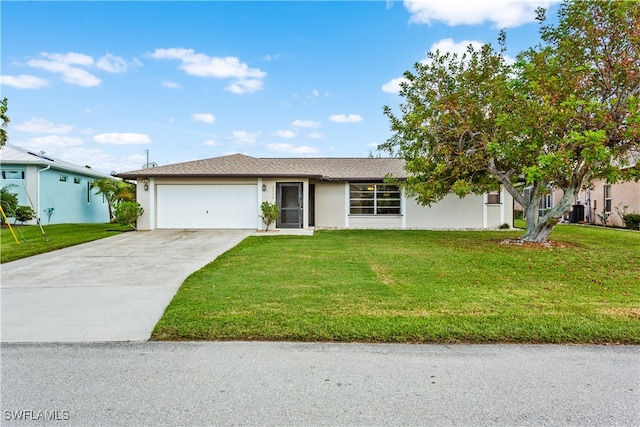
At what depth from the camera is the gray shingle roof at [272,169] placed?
610 inches

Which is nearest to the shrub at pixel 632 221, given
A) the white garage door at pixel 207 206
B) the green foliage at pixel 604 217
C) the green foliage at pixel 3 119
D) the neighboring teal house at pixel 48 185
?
the green foliage at pixel 604 217

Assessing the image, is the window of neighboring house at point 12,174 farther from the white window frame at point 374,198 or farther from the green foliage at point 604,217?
the green foliage at point 604,217

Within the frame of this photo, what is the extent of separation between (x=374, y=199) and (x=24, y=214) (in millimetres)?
16547

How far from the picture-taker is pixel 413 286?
6051 mm

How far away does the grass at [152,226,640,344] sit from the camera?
399 centimetres

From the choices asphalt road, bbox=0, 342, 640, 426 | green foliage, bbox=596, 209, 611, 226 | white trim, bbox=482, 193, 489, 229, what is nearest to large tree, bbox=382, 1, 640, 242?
white trim, bbox=482, 193, 489, 229

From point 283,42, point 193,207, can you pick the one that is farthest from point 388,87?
point 193,207

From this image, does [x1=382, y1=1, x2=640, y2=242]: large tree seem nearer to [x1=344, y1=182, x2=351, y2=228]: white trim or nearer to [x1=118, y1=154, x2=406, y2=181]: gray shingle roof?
[x1=118, y1=154, x2=406, y2=181]: gray shingle roof

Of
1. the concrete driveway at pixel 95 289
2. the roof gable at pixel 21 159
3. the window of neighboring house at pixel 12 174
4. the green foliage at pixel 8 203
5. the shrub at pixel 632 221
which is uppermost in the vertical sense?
the roof gable at pixel 21 159

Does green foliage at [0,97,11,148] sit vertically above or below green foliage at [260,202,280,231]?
above

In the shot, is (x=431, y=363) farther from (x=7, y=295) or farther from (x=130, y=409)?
(x=7, y=295)

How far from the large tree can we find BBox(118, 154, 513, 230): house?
14.9ft

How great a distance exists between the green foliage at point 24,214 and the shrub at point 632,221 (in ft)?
89.2

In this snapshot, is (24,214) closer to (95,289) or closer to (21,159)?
(21,159)
